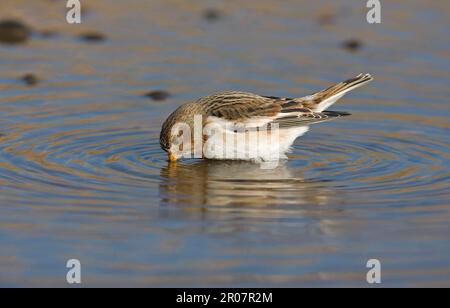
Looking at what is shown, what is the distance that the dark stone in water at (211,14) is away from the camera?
46.3ft

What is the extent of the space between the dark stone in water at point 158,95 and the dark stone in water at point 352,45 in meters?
2.55

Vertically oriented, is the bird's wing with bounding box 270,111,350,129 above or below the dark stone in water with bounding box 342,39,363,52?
below

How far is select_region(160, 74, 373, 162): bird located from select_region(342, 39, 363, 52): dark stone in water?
323cm

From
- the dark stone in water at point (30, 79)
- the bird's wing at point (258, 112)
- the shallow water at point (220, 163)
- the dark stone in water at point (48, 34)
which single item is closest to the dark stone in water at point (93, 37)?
the shallow water at point (220, 163)

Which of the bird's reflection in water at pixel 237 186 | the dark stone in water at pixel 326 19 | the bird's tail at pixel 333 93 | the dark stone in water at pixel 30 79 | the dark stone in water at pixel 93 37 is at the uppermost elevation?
the dark stone in water at pixel 326 19

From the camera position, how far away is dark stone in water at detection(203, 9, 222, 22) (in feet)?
46.3

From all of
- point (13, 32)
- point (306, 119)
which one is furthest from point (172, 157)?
point (13, 32)

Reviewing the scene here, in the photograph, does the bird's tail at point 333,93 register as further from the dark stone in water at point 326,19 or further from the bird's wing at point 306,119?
the dark stone in water at point 326,19

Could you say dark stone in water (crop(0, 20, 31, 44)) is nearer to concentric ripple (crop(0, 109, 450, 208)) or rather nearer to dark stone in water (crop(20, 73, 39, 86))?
dark stone in water (crop(20, 73, 39, 86))

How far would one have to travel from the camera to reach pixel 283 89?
1198cm

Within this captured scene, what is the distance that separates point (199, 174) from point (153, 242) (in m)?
2.05

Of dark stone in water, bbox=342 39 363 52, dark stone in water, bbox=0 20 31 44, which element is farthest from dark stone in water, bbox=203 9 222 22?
dark stone in water, bbox=0 20 31 44

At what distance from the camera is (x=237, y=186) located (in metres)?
9.03

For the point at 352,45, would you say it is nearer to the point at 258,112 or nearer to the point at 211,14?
the point at 211,14
